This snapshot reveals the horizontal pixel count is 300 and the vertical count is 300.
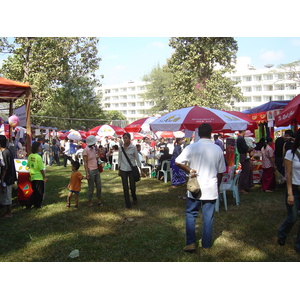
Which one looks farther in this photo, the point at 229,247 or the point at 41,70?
the point at 41,70

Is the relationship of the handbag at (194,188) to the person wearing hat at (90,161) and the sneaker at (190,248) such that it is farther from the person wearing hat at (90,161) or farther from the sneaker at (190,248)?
the person wearing hat at (90,161)

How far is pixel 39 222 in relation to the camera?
6.57 m

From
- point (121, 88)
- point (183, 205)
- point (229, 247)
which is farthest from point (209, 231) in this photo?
point (121, 88)

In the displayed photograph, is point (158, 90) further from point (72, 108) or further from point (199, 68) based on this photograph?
point (199, 68)

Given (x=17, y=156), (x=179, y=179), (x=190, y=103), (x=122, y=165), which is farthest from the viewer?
(x=190, y=103)

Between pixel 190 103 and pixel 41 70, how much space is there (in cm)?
1186

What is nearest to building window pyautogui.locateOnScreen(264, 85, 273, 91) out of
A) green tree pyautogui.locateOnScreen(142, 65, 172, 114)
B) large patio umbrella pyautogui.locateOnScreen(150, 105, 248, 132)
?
green tree pyautogui.locateOnScreen(142, 65, 172, 114)

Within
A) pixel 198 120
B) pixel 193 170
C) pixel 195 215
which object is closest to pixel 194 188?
pixel 193 170

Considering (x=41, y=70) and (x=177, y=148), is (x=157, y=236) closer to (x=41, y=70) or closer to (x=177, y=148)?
(x=177, y=148)

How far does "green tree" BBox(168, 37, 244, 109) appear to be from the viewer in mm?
27312

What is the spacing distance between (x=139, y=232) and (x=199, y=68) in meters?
24.5

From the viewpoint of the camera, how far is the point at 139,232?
575 centimetres

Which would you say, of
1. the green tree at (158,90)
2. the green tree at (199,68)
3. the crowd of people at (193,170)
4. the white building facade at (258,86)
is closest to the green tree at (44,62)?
the green tree at (199,68)

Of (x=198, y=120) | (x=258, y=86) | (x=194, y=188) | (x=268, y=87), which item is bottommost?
(x=194, y=188)
